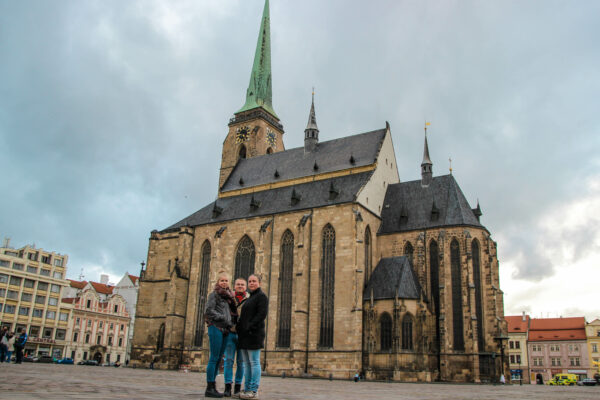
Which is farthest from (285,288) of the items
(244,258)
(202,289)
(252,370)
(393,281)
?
(252,370)

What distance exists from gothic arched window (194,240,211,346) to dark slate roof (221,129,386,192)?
7.30m

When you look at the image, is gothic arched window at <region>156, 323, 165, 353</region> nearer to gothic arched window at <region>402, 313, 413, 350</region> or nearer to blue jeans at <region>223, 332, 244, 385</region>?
gothic arched window at <region>402, 313, 413, 350</region>

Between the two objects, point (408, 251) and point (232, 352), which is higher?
point (408, 251)

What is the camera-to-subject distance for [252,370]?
8.75m

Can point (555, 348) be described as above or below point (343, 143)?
below

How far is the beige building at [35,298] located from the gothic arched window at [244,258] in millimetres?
29731

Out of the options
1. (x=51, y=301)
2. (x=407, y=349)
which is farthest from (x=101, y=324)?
(x=407, y=349)

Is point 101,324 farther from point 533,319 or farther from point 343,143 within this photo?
point 533,319

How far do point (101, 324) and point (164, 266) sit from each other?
81.2 ft

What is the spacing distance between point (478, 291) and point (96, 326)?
47734mm

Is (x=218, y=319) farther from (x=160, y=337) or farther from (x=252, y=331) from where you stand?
(x=160, y=337)

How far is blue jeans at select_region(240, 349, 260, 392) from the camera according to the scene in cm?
871

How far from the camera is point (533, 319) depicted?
77.1 meters

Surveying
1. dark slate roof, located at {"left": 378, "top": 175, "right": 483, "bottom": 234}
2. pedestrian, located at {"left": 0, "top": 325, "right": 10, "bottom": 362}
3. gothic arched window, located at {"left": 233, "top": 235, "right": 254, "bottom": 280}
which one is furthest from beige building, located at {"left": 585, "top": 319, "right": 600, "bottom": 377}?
pedestrian, located at {"left": 0, "top": 325, "right": 10, "bottom": 362}
